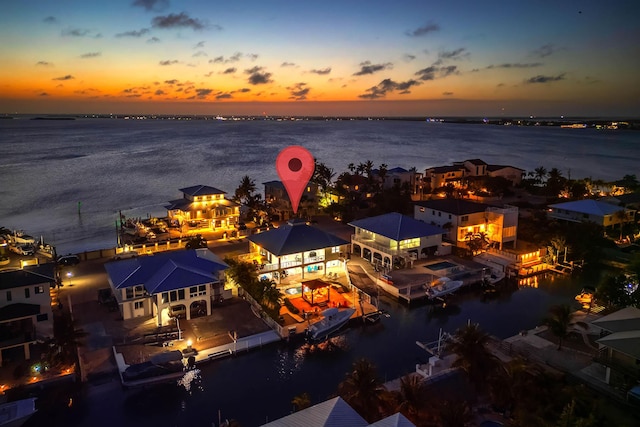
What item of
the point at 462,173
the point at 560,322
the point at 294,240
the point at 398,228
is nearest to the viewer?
the point at 560,322

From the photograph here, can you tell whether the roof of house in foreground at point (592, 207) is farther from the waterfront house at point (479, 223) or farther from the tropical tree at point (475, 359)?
the tropical tree at point (475, 359)

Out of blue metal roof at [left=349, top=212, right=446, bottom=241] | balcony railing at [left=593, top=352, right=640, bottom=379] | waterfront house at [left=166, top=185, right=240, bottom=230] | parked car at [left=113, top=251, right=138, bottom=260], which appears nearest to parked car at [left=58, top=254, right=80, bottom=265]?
parked car at [left=113, top=251, right=138, bottom=260]

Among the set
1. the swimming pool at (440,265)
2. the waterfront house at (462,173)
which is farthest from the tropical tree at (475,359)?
the waterfront house at (462,173)

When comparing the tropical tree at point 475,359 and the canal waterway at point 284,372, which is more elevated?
the tropical tree at point 475,359

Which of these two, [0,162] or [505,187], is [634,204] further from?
[0,162]

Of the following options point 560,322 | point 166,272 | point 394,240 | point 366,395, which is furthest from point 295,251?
point 560,322

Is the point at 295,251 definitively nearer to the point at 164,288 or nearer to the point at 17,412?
the point at 164,288
